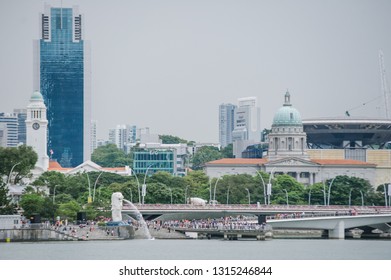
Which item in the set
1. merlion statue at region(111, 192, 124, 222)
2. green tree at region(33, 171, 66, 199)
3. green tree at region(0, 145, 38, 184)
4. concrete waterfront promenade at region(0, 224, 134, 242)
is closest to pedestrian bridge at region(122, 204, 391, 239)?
merlion statue at region(111, 192, 124, 222)

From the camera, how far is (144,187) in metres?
149

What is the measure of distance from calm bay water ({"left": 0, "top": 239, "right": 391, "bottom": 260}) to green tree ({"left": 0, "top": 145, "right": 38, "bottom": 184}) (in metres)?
32.5

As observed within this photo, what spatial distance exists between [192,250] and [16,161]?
49882mm

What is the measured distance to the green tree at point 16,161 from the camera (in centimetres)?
14738

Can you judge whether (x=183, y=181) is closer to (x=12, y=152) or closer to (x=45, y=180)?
(x=45, y=180)

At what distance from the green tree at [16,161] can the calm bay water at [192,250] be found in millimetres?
32499

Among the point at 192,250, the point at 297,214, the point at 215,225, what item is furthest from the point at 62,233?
the point at 297,214

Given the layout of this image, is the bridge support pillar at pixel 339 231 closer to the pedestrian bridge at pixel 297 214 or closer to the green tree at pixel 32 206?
the pedestrian bridge at pixel 297 214

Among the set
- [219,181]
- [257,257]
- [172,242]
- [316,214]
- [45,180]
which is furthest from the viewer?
[219,181]

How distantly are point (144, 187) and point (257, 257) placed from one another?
57121 mm

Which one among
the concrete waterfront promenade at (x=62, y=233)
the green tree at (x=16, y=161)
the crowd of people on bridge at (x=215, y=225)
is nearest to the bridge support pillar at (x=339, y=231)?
the crowd of people on bridge at (x=215, y=225)

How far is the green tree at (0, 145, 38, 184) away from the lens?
14738 cm

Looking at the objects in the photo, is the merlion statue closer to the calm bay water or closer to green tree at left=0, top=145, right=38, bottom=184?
the calm bay water
